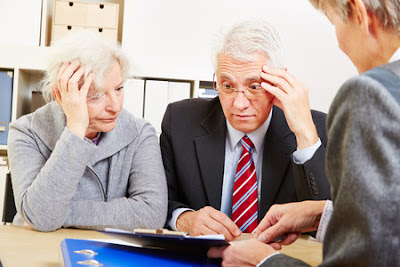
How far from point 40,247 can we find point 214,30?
2.53 metres

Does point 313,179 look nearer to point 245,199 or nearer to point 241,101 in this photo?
point 245,199

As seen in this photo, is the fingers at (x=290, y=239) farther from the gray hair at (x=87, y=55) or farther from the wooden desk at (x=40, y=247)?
the gray hair at (x=87, y=55)

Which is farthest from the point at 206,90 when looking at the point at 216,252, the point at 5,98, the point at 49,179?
the point at 216,252

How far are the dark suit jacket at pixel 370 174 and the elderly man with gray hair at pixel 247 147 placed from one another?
3.03 feet

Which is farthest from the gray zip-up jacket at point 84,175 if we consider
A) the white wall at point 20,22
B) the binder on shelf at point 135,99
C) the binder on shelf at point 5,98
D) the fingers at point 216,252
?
the white wall at point 20,22

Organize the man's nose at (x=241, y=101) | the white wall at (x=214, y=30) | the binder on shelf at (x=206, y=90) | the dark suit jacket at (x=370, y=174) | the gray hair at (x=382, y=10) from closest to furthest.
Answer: the dark suit jacket at (x=370, y=174)
the gray hair at (x=382, y=10)
the man's nose at (x=241, y=101)
the binder on shelf at (x=206, y=90)
the white wall at (x=214, y=30)

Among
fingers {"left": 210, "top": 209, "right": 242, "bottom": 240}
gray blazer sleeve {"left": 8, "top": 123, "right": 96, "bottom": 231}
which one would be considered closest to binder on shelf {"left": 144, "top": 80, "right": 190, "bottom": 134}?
gray blazer sleeve {"left": 8, "top": 123, "right": 96, "bottom": 231}

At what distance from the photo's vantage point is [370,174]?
0.56 m

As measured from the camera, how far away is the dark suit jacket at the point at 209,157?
5.36 ft

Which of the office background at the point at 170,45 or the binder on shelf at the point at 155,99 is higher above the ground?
the office background at the point at 170,45

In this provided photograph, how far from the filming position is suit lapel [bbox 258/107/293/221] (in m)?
1.62

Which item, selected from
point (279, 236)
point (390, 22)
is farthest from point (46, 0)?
point (390, 22)

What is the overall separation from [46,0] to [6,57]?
1.53 ft

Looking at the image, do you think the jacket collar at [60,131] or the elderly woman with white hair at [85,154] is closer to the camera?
the elderly woman with white hair at [85,154]
